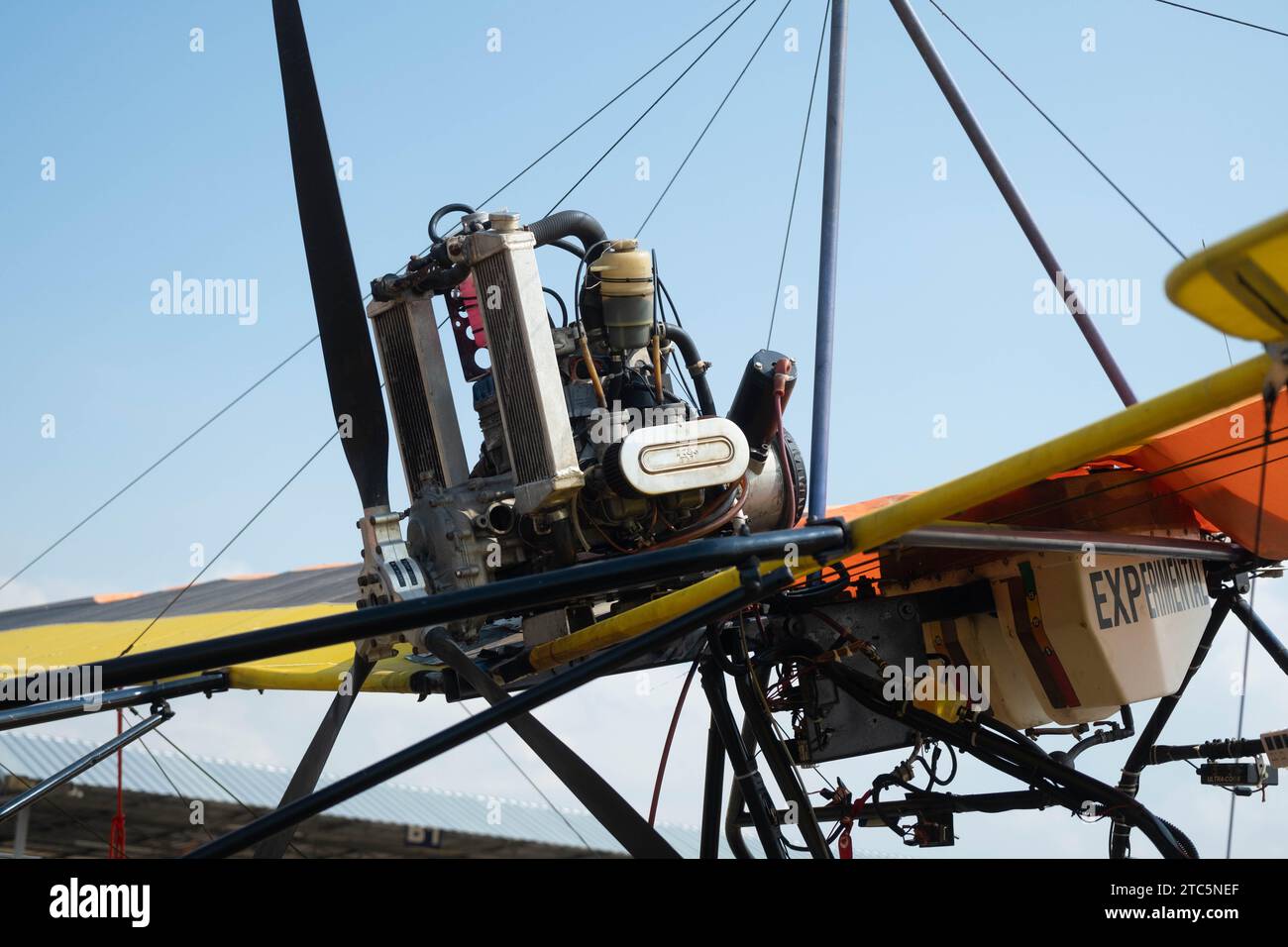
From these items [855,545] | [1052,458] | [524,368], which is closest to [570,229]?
[524,368]

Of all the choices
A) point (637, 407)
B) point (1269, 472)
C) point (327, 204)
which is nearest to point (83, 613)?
point (327, 204)

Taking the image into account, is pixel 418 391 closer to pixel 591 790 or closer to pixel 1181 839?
pixel 591 790

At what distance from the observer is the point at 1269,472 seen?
648cm

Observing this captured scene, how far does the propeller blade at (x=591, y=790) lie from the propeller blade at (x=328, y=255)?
150cm

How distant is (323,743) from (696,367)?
99.0 inches

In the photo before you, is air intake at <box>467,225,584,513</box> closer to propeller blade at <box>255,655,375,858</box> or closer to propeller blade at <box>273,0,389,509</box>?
propeller blade at <box>273,0,389,509</box>

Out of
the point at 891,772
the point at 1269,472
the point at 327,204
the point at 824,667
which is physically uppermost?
the point at 327,204

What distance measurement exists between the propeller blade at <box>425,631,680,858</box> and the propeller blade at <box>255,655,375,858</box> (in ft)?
3.16

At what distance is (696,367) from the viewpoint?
6.27m

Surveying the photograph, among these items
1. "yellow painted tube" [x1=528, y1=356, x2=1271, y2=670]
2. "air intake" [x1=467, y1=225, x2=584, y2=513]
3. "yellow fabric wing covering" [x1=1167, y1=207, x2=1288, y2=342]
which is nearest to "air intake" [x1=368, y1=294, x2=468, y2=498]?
"air intake" [x1=467, y1=225, x2=584, y2=513]
